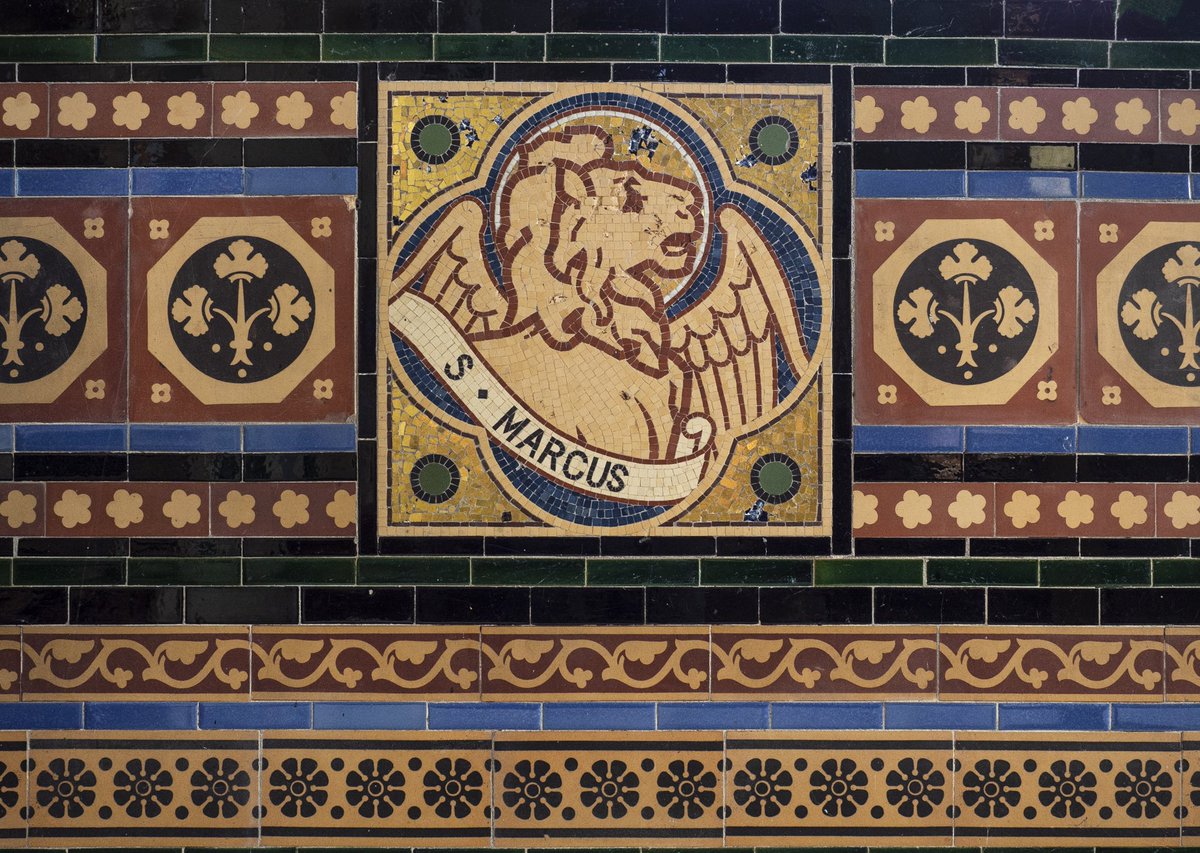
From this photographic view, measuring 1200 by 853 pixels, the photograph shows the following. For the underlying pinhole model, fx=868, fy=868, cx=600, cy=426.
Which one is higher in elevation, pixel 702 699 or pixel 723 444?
pixel 723 444

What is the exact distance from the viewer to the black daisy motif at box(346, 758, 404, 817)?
261 centimetres

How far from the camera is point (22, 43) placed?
105 inches

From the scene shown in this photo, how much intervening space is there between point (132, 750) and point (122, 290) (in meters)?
1.40

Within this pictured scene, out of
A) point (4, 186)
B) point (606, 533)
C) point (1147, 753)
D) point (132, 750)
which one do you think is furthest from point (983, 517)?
point (4, 186)

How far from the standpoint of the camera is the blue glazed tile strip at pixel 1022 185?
267cm

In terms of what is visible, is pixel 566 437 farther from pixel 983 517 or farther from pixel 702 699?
pixel 983 517

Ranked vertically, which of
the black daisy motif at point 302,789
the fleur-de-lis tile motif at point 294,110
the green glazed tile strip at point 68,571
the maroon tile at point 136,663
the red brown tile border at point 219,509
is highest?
the fleur-de-lis tile motif at point 294,110

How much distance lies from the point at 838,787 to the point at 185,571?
6.84 ft

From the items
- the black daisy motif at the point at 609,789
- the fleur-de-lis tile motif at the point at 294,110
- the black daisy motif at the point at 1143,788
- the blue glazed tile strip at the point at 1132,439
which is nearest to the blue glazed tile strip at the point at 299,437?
the fleur-de-lis tile motif at the point at 294,110

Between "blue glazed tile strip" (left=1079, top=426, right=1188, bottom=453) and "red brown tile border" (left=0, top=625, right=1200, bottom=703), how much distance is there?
55 centimetres

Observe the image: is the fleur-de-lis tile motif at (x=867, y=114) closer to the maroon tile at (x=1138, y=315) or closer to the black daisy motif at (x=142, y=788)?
the maroon tile at (x=1138, y=315)

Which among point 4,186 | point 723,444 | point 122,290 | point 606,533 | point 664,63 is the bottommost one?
point 606,533

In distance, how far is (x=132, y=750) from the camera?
2.63 meters

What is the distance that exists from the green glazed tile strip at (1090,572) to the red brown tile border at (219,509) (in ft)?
6.98
